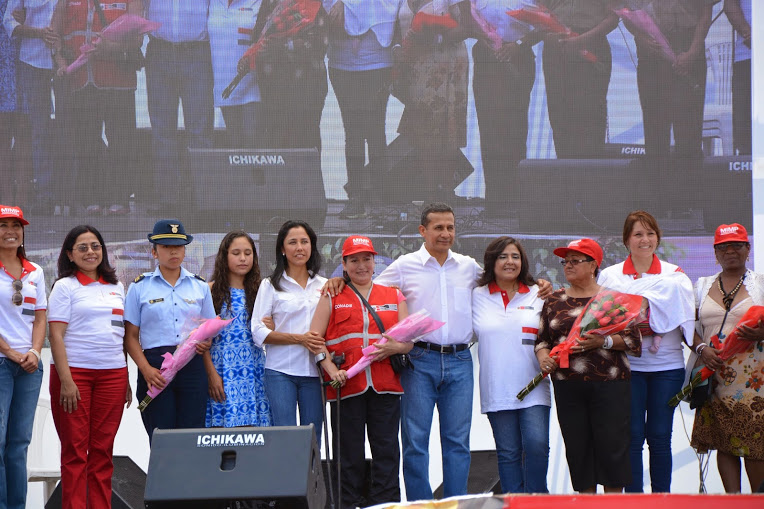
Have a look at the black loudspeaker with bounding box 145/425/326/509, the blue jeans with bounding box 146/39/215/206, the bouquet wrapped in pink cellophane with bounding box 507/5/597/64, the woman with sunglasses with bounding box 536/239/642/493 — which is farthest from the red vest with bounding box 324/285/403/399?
the bouquet wrapped in pink cellophane with bounding box 507/5/597/64

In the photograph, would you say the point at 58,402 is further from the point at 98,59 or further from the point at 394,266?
the point at 98,59

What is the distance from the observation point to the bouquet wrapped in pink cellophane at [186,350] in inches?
135

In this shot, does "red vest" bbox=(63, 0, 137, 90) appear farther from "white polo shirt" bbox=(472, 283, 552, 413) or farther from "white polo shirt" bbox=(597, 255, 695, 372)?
"white polo shirt" bbox=(597, 255, 695, 372)

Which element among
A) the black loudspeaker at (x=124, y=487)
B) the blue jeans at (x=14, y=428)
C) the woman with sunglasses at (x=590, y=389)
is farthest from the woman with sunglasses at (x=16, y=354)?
the woman with sunglasses at (x=590, y=389)

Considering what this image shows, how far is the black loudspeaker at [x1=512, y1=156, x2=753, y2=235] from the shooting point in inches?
241

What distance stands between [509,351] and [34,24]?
177 inches

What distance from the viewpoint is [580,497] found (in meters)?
1.61

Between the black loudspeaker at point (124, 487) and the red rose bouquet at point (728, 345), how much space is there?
2446 mm

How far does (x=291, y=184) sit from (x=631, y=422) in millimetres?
3438

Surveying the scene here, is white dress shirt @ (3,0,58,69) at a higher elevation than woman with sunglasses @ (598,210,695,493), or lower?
higher

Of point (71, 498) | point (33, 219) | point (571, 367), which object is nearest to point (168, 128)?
point (33, 219)

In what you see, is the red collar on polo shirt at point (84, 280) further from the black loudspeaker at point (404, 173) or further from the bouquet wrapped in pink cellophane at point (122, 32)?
the bouquet wrapped in pink cellophane at point (122, 32)

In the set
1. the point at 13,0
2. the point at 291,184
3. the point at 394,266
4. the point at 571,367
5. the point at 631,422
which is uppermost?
the point at 13,0

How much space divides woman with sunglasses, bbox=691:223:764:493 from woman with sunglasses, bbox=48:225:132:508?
254 cm
